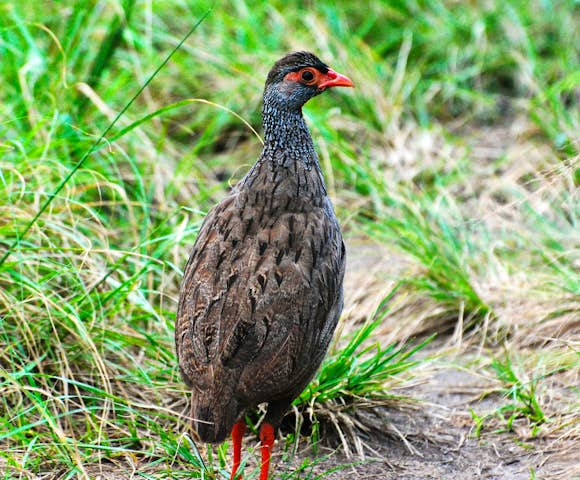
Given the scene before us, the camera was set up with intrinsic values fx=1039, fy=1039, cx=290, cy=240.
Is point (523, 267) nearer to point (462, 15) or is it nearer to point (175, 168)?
point (175, 168)

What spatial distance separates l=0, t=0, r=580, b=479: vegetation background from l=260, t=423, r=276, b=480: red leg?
0.39 ft

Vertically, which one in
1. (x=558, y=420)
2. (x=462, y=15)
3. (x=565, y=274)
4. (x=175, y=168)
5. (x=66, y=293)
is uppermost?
(x=462, y=15)

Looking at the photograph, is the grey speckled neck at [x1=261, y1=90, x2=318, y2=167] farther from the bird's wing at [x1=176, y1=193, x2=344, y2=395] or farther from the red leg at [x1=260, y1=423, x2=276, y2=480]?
the red leg at [x1=260, y1=423, x2=276, y2=480]

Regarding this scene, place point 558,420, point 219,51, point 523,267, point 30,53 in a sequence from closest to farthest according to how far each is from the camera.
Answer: point 558,420
point 523,267
point 30,53
point 219,51

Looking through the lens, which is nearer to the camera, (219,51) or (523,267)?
(523,267)

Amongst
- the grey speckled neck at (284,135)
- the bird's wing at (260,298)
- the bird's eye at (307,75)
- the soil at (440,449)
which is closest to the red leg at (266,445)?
the soil at (440,449)

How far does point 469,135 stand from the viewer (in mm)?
7105

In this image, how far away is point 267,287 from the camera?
3783 millimetres

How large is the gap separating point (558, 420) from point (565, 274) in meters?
0.94

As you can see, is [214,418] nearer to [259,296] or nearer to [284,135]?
[259,296]

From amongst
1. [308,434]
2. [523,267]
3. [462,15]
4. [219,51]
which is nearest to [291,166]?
[308,434]

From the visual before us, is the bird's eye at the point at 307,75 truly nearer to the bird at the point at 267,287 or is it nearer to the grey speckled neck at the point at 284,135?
the bird at the point at 267,287

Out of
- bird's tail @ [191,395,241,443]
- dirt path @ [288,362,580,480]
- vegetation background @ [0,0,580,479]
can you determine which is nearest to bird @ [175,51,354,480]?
bird's tail @ [191,395,241,443]

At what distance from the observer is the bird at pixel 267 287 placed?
12.1ft
